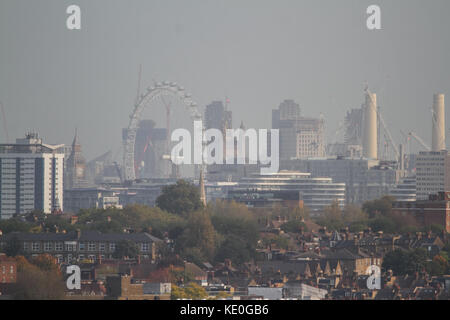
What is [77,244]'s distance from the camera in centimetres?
7575

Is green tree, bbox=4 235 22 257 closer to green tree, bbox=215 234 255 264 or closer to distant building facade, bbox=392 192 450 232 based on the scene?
green tree, bbox=215 234 255 264

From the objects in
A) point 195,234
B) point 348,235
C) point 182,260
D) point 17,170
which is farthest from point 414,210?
point 17,170

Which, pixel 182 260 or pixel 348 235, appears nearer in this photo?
pixel 182 260

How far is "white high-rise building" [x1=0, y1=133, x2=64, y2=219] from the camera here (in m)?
162

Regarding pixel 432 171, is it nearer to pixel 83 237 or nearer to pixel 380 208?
pixel 380 208

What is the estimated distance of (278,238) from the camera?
83.7 m

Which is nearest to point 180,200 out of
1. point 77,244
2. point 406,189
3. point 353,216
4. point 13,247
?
point 353,216

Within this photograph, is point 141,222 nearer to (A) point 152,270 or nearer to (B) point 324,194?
(A) point 152,270

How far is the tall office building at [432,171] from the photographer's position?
191m

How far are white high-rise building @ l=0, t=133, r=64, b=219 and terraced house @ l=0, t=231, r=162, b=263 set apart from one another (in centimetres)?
8312

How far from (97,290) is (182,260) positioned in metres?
16.4

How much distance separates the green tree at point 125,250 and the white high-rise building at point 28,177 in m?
86.3

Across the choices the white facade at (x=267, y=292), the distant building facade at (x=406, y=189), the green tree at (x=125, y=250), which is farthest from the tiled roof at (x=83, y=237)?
the distant building facade at (x=406, y=189)

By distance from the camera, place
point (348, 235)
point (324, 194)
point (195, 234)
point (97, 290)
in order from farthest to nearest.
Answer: point (324, 194) < point (348, 235) < point (195, 234) < point (97, 290)
